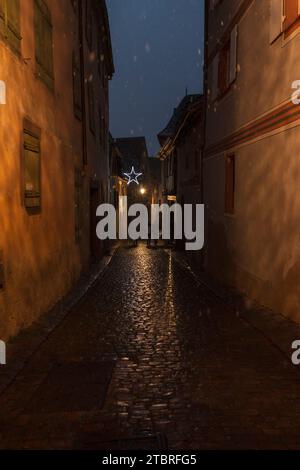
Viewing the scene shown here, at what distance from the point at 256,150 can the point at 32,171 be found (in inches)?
185

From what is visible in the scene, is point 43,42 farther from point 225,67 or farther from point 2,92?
point 225,67

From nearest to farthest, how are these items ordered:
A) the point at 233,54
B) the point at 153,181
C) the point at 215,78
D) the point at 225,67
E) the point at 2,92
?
the point at 2,92 → the point at 233,54 → the point at 225,67 → the point at 215,78 → the point at 153,181

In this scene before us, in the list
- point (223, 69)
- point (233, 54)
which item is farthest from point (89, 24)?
point (233, 54)

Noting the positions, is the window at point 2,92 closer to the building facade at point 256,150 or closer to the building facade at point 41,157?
the building facade at point 41,157

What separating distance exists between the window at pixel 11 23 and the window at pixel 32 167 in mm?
1291

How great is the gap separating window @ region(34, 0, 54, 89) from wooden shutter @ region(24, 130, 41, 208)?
4.78 ft

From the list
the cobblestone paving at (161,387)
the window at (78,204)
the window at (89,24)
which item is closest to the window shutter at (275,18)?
the cobblestone paving at (161,387)

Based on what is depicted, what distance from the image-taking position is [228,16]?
39.6 ft

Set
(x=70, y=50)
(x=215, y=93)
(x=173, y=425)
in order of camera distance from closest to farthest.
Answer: (x=173, y=425), (x=70, y=50), (x=215, y=93)

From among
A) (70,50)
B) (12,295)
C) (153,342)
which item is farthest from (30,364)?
(70,50)

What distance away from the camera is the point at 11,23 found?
268 inches

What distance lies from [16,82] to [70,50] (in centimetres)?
548

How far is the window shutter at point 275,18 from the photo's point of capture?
332 inches
